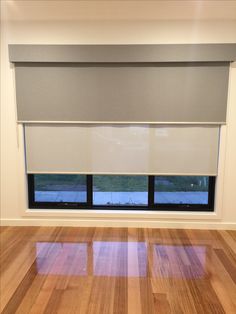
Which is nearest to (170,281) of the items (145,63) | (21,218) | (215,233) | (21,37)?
(215,233)

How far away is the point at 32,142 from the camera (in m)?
3.17

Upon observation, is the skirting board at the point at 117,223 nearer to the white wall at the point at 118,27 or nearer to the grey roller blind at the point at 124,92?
the white wall at the point at 118,27

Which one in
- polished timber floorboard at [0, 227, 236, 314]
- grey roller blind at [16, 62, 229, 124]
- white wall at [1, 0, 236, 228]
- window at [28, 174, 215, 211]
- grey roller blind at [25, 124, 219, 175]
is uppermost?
white wall at [1, 0, 236, 228]

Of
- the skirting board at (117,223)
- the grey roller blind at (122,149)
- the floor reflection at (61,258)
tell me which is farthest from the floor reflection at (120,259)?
the grey roller blind at (122,149)

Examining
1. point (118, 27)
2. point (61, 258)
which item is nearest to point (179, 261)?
point (61, 258)

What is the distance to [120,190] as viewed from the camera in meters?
3.44

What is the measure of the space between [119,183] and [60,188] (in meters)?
0.78

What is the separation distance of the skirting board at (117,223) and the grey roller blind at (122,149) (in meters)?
0.63

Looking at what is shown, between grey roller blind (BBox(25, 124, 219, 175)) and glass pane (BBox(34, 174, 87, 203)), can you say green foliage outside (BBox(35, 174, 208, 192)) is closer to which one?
glass pane (BBox(34, 174, 87, 203))

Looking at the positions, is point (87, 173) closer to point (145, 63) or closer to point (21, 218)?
point (21, 218)

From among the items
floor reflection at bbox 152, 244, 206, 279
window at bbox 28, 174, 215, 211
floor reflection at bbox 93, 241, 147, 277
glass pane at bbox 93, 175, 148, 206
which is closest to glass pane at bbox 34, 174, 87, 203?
window at bbox 28, 174, 215, 211

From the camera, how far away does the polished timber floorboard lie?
6.56 feet

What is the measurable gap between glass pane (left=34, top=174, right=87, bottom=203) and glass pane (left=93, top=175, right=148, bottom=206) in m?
0.18

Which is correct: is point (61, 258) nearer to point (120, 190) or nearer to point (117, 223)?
point (117, 223)
